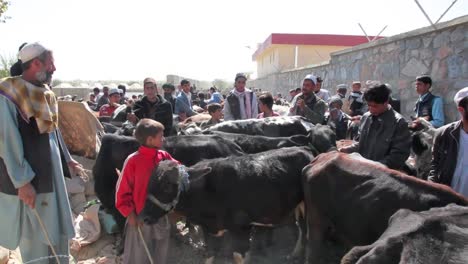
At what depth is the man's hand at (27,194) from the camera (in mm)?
3205

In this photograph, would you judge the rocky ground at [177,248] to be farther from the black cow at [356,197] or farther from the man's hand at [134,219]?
the man's hand at [134,219]

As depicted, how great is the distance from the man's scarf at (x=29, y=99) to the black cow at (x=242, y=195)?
1.52 metres

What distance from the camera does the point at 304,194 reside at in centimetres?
450

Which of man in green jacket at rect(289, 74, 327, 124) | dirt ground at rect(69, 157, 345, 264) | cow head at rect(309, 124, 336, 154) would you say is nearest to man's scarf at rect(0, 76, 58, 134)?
dirt ground at rect(69, 157, 345, 264)

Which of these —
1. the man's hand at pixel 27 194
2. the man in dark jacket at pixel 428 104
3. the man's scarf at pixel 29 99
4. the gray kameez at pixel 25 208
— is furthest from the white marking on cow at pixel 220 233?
the man in dark jacket at pixel 428 104

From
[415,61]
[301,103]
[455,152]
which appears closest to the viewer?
[455,152]

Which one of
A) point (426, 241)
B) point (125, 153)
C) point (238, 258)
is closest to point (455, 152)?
point (426, 241)

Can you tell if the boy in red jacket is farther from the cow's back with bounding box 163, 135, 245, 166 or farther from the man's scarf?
the cow's back with bounding box 163, 135, 245, 166

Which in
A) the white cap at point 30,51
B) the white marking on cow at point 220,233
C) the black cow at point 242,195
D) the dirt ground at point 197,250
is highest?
the white cap at point 30,51

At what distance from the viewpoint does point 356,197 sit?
3719mm

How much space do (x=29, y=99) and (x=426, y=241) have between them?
3.23 metres

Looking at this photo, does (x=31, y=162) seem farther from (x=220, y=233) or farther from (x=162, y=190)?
(x=220, y=233)

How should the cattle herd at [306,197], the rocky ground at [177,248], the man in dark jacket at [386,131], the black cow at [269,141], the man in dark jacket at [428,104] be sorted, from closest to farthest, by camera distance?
the cattle herd at [306,197] → the man in dark jacket at [386,131] → the rocky ground at [177,248] → the black cow at [269,141] → the man in dark jacket at [428,104]

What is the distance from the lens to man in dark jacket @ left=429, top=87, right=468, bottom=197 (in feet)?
11.3
